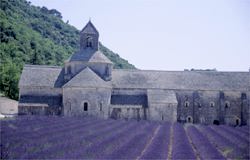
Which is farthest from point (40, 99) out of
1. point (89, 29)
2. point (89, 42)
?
point (89, 29)

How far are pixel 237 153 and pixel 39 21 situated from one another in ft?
421

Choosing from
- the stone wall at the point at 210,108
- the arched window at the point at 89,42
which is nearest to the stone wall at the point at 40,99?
the arched window at the point at 89,42

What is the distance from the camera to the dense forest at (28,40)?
75.2 meters

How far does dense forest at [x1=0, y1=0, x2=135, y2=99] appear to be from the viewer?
7525 cm

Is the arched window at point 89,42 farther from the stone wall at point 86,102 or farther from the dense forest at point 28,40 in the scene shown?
the dense forest at point 28,40

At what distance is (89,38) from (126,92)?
28.8ft

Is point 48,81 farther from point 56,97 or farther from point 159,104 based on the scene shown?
point 159,104

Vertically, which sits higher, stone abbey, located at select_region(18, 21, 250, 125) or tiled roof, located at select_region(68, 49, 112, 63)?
tiled roof, located at select_region(68, 49, 112, 63)

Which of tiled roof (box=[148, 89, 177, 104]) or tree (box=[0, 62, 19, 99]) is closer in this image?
tiled roof (box=[148, 89, 177, 104])

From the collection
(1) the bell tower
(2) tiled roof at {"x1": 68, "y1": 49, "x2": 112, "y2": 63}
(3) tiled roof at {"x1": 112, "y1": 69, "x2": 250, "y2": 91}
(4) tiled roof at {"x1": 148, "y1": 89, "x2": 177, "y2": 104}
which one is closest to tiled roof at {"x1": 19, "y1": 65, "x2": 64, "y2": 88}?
(2) tiled roof at {"x1": 68, "y1": 49, "x2": 112, "y2": 63}

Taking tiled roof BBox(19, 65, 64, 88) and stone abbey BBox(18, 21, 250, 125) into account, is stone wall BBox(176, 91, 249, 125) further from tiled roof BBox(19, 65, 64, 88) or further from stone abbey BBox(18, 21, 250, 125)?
tiled roof BBox(19, 65, 64, 88)

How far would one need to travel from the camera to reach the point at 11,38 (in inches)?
3989

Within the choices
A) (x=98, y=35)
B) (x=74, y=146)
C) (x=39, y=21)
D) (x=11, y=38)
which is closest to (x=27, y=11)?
(x=39, y=21)

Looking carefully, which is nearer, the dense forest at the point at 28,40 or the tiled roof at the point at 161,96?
the tiled roof at the point at 161,96
